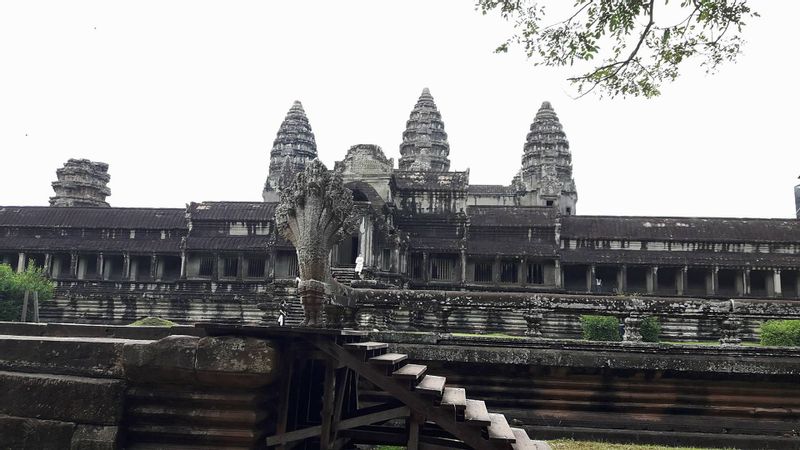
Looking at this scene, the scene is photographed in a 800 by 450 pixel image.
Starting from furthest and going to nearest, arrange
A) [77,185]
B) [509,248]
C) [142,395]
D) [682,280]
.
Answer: [77,185], [509,248], [682,280], [142,395]

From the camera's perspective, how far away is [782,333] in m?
12.6

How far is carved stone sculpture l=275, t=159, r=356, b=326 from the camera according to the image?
7281mm

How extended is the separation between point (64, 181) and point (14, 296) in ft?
85.4

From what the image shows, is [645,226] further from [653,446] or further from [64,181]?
[64,181]

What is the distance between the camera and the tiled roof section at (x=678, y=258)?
31.6 m

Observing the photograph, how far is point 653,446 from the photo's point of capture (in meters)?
7.25

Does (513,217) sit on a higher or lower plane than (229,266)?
higher

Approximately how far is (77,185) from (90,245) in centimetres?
A: 1642

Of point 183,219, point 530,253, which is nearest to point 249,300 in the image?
point 183,219

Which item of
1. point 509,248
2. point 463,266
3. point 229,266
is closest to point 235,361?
point 463,266

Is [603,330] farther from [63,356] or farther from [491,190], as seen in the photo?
[491,190]

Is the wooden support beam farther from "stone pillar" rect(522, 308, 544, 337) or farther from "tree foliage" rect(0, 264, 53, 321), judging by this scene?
"tree foliage" rect(0, 264, 53, 321)

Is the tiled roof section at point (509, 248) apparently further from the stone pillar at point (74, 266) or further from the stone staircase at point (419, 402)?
the stone staircase at point (419, 402)

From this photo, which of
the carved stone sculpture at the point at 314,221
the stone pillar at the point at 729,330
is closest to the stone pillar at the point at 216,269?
the carved stone sculpture at the point at 314,221
